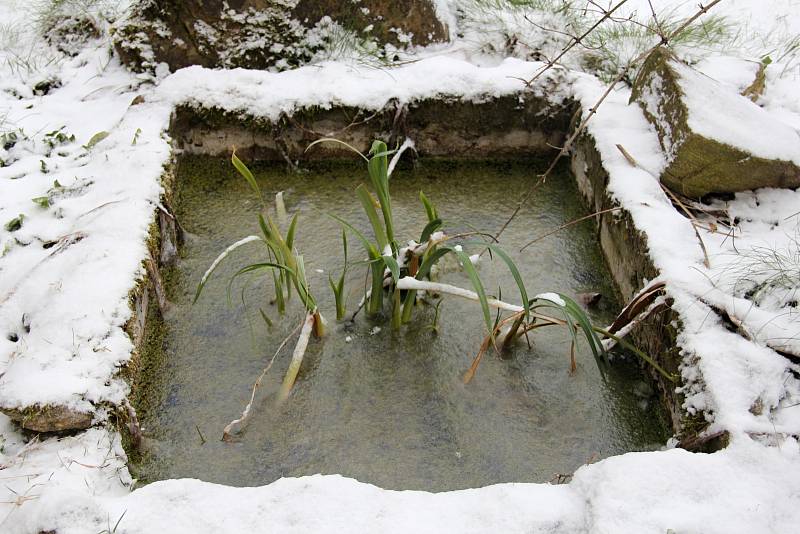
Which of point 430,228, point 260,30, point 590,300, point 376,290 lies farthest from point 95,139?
point 590,300

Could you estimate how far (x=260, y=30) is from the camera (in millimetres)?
2785

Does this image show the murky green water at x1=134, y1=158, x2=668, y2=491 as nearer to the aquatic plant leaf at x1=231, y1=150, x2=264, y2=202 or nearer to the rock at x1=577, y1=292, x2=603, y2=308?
the rock at x1=577, y1=292, x2=603, y2=308

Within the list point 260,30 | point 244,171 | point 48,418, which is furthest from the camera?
point 260,30

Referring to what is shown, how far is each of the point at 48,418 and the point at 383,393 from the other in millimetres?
795

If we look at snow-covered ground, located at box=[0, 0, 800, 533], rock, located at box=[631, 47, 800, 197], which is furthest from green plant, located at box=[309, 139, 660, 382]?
rock, located at box=[631, 47, 800, 197]

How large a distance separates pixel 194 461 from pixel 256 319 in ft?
1.67

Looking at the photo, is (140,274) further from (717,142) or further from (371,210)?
(717,142)

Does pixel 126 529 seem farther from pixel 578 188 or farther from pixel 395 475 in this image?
pixel 578 188

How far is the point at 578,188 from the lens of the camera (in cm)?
252

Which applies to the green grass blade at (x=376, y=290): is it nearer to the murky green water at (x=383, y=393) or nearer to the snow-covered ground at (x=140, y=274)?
the murky green water at (x=383, y=393)

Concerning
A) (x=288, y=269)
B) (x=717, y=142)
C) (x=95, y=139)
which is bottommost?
(x=95, y=139)

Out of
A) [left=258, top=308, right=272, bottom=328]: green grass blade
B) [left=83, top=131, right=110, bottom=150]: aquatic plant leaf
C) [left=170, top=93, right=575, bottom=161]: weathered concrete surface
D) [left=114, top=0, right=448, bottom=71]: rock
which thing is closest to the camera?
[left=258, top=308, right=272, bottom=328]: green grass blade

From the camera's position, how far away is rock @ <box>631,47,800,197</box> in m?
2.03

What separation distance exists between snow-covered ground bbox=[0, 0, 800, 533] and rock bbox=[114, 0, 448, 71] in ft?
0.43
